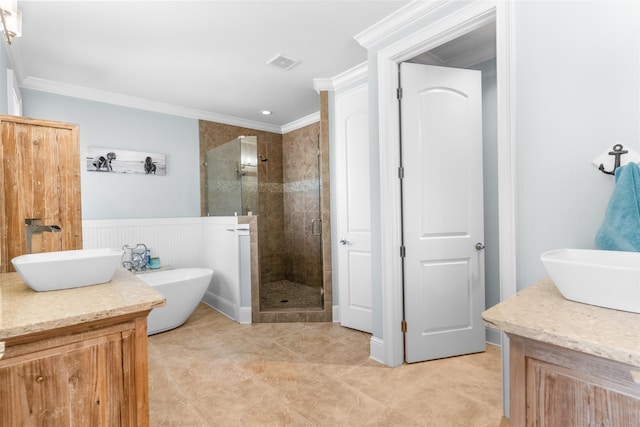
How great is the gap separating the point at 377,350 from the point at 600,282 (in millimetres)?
1769

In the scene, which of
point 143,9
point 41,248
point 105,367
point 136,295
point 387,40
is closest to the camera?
point 105,367

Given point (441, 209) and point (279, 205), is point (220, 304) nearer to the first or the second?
point (279, 205)

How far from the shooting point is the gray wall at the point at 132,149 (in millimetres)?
3213

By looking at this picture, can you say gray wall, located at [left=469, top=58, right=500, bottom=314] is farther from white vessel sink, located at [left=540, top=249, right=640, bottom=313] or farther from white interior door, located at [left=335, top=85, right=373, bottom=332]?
white vessel sink, located at [left=540, top=249, right=640, bottom=313]

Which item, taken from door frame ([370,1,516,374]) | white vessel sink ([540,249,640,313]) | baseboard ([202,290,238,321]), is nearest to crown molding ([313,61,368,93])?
door frame ([370,1,516,374])

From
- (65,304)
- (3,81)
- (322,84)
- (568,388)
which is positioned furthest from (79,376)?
(322,84)

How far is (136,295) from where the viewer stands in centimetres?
111

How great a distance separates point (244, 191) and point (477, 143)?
2.45 m

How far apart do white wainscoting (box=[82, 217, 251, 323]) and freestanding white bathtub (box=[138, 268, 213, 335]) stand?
1.02 ft

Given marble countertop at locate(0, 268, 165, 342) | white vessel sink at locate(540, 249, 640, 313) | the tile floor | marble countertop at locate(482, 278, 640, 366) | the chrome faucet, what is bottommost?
the tile floor

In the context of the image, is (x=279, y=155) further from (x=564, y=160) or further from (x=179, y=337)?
(x=564, y=160)

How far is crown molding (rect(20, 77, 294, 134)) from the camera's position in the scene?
10.00 feet

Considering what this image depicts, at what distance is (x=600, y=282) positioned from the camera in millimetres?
868

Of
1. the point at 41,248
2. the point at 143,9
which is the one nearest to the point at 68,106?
the point at 143,9
